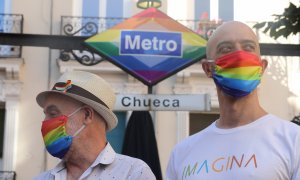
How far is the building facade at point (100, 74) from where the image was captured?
46.8 ft

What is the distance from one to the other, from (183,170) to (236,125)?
0.96 feet

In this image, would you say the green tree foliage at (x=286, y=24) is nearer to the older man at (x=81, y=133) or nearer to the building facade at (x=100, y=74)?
the older man at (x=81, y=133)

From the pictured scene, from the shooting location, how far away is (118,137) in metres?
14.3

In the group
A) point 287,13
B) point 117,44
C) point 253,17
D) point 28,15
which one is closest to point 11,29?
point 28,15

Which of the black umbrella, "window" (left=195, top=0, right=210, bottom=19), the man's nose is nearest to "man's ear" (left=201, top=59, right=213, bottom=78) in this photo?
the man's nose

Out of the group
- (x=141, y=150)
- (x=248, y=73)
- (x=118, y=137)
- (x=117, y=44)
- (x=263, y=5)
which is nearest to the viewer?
(x=248, y=73)

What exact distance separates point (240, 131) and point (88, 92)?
81 centimetres

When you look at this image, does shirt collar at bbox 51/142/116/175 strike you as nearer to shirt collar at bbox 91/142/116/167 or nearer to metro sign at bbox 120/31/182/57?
shirt collar at bbox 91/142/116/167

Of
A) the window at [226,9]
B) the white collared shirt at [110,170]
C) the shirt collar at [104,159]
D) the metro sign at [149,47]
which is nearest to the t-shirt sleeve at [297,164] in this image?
the white collared shirt at [110,170]

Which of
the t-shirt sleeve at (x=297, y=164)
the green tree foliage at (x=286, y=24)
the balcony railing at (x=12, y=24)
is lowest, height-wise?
the t-shirt sleeve at (x=297, y=164)

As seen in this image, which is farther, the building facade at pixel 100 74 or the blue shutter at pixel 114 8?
the blue shutter at pixel 114 8

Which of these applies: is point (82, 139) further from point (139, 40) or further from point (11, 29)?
point (11, 29)

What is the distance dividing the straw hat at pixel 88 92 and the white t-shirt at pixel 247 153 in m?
0.51

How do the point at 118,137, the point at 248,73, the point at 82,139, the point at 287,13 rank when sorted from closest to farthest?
the point at 248,73, the point at 82,139, the point at 287,13, the point at 118,137
